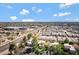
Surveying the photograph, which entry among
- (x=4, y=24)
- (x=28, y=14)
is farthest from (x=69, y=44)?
(x=4, y=24)

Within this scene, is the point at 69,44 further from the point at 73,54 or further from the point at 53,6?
the point at 53,6

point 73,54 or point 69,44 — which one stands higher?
point 69,44

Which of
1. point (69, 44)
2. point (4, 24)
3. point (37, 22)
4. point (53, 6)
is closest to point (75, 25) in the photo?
point (69, 44)

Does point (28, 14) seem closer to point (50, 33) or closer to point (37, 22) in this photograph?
point (37, 22)

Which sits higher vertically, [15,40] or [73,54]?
[15,40]

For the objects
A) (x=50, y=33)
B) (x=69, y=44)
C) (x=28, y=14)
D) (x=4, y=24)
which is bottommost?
(x=69, y=44)
